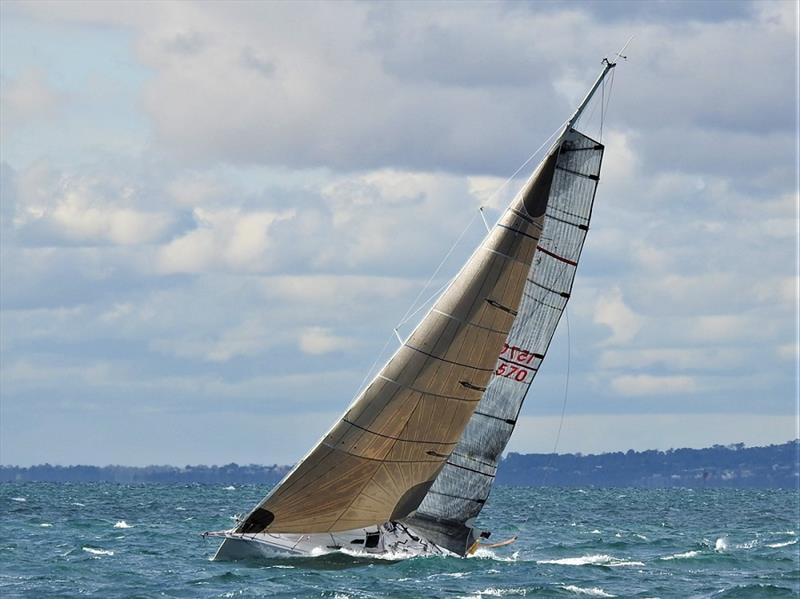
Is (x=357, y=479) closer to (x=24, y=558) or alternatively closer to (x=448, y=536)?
(x=448, y=536)

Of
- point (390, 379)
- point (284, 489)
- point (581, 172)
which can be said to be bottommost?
point (284, 489)

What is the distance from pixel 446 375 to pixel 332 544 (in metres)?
5.80

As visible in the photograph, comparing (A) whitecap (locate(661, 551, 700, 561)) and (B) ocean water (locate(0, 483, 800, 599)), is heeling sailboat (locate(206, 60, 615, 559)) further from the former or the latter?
(A) whitecap (locate(661, 551, 700, 561))

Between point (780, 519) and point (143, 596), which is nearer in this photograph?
point (143, 596)

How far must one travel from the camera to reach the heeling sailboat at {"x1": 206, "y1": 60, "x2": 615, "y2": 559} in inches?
1598

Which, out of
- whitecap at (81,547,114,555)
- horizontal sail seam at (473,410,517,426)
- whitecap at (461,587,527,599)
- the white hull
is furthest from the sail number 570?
whitecap at (81,547,114,555)

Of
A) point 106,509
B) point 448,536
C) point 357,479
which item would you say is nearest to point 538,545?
point 448,536

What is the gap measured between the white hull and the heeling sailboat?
38mm

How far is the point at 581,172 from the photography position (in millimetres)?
40531

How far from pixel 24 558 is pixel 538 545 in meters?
21.1

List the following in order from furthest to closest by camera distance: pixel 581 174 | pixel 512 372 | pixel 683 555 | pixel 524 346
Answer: pixel 683 555
pixel 512 372
pixel 524 346
pixel 581 174

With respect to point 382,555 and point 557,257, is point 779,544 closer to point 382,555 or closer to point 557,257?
point 382,555

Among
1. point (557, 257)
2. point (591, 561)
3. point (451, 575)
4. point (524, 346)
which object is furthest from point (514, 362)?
point (591, 561)

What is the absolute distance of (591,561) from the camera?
5144 centimetres
